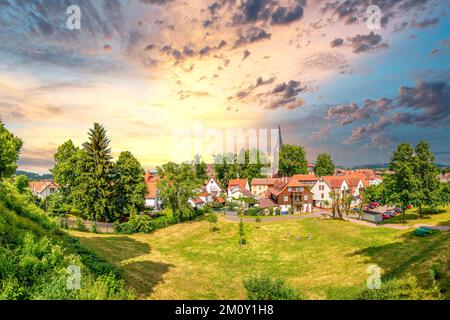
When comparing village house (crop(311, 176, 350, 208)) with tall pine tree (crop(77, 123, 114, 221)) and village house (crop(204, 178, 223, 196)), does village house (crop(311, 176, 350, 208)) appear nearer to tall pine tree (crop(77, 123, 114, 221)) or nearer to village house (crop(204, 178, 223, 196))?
village house (crop(204, 178, 223, 196))

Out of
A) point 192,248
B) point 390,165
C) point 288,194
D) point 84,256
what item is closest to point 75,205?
point 192,248

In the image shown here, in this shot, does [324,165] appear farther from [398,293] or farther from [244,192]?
[398,293]

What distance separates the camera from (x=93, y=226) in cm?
5178

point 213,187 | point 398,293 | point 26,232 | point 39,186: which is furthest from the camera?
point 39,186

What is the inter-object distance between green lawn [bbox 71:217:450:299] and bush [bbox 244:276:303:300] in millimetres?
6770

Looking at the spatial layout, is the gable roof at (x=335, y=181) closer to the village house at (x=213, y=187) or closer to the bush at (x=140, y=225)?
the village house at (x=213, y=187)

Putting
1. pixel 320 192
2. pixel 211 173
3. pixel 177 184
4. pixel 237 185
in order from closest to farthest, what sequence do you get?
pixel 177 184, pixel 320 192, pixel 237 185, pixel 211 173


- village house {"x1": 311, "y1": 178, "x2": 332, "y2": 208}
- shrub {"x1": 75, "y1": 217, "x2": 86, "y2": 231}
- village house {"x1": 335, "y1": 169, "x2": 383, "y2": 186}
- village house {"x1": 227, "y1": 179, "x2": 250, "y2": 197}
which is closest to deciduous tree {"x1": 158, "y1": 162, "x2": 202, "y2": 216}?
shrub {"x1": 75, "y1": 217, "x2": 86, "y2": 231}

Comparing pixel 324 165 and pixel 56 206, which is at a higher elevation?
pixel 324 165

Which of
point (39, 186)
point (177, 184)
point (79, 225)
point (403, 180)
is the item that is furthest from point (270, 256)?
point (39, 186)

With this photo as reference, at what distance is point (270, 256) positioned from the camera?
→ 123ft

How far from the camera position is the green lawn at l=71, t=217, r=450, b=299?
73.9ft

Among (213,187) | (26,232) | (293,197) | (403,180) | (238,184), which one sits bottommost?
(293,197)

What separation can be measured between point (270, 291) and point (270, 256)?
2334cm
